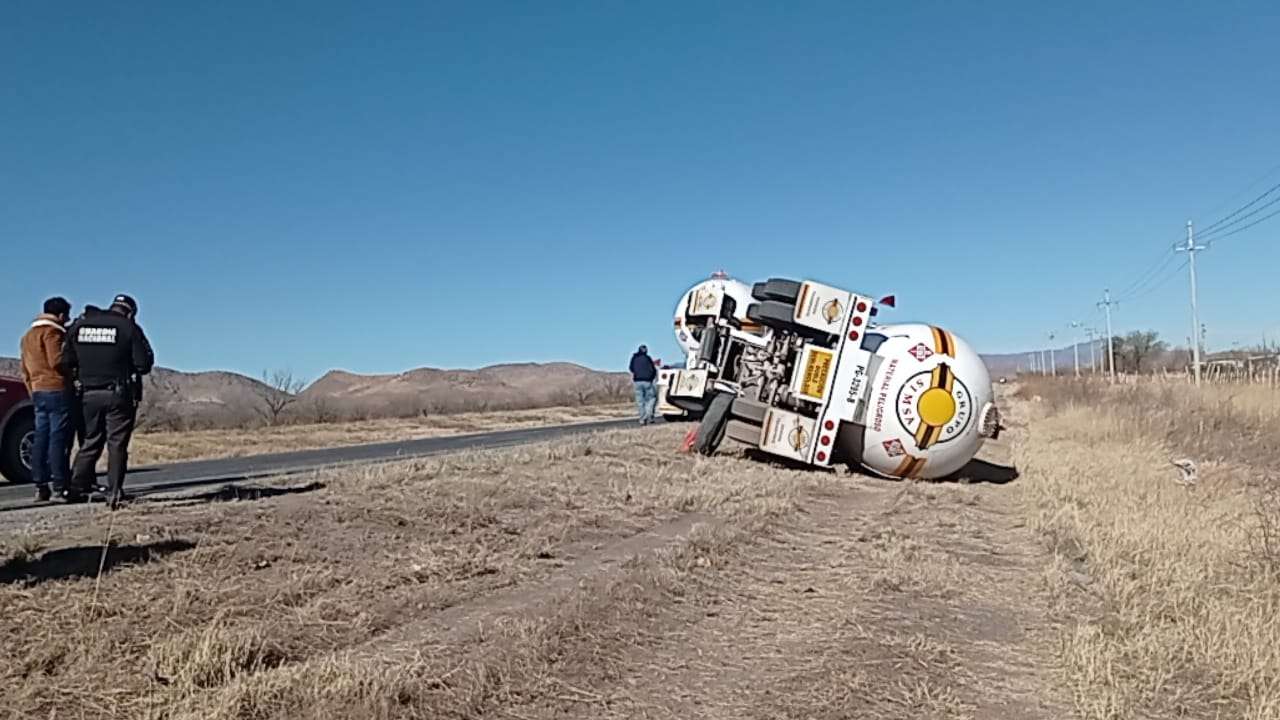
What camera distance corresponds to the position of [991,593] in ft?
25.7

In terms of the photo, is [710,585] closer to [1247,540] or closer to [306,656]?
[306,656]

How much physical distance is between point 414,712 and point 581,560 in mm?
3947

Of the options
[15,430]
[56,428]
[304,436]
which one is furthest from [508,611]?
[304,436]

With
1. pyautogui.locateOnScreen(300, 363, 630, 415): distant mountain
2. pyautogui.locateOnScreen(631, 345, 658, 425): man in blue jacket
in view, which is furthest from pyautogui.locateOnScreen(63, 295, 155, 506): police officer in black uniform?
pyautogui.locateOnScreen(300, 363, 630, 415): distant mountain

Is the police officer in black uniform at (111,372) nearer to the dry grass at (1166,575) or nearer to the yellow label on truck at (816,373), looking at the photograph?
the dry grass at (1166,575)

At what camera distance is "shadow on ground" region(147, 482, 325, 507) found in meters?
10.4

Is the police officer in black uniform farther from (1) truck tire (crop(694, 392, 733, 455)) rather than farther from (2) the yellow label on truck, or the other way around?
(1) truck tire (crop(694, 392, 733, 455))

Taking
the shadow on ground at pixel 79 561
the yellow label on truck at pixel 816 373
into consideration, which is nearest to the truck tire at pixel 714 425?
the yellow label on truck at pixel 816 373

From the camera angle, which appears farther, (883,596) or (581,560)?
(581,560)

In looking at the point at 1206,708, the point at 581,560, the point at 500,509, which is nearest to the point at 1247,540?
the point at 1206,708

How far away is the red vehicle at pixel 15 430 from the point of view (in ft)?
44.9

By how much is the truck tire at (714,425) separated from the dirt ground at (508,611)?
18.2 ft

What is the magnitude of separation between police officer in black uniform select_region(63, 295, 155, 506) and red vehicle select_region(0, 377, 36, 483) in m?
4.65

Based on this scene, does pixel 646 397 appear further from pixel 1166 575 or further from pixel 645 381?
pixel 1166 575
